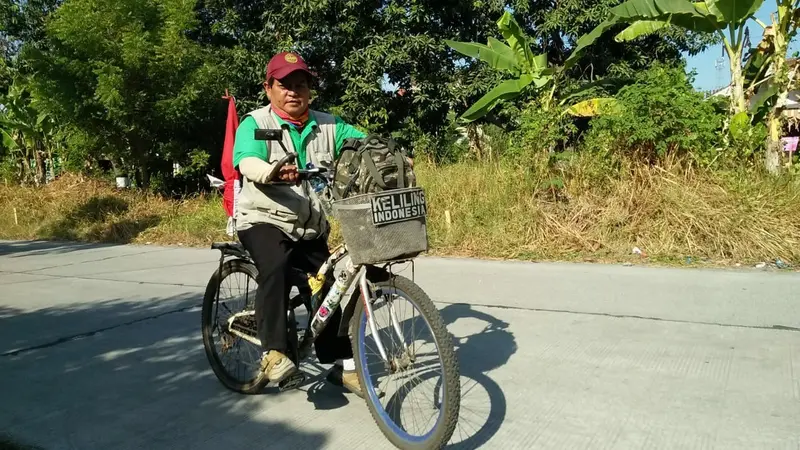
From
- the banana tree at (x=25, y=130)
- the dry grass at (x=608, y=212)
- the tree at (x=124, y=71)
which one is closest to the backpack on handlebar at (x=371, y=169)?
the dry grass at (x=608, y=212)

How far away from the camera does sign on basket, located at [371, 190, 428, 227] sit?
9.04 feet

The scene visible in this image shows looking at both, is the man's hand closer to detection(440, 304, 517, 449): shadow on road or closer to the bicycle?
the bicycle

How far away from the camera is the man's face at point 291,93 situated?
3.39m

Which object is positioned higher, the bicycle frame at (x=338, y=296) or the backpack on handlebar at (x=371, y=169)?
the backpack on handlebar at (x=371, y=169)

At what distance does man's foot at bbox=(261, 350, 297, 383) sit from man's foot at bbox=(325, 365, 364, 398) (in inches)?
11.3

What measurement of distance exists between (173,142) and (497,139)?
7.80 metres

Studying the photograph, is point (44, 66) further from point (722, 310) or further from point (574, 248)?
point (722, 310)

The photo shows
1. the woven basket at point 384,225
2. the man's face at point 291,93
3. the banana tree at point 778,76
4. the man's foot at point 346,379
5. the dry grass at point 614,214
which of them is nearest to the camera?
the woven basket at point 384,225

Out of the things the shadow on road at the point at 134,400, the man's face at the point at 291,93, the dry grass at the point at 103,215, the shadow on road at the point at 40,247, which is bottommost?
the shadow on road at the point at 134,400

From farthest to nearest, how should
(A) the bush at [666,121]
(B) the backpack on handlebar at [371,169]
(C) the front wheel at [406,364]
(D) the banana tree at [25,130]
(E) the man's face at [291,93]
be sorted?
(D) the banana tree at [25,130], (A) the bush at [666,121], (E) the man's face at [291,93], (B) the backpack on handlebar at [371,169], (C) the front wheel at [406,364]

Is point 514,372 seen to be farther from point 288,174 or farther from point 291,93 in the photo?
point 291,93

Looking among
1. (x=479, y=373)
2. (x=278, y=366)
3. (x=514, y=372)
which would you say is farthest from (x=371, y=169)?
(x=514, y=372)

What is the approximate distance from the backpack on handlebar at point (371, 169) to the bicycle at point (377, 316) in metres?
0.09

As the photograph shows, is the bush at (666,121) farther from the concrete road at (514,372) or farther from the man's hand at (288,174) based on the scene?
the man's hand at (288,174)
